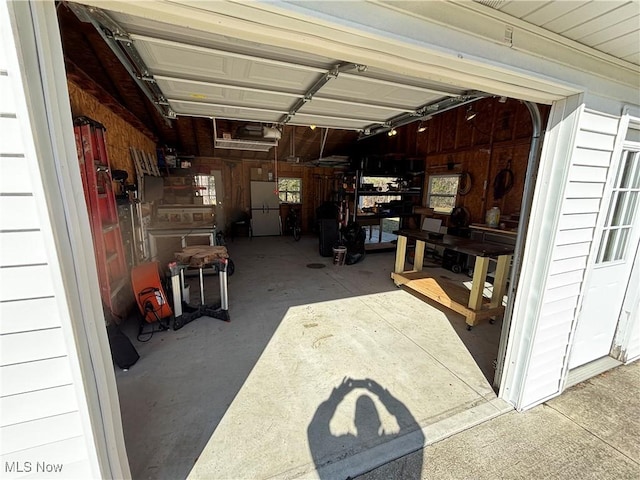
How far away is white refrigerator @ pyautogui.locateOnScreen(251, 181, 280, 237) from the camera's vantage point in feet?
30.1

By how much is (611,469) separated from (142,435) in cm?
301

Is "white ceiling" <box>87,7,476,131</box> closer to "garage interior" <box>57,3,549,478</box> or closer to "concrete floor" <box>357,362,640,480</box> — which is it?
"garage interior" <box>57,3,549,478</box>

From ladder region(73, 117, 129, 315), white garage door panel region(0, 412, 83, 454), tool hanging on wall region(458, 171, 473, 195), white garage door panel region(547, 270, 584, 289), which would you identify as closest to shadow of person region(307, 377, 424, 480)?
white garage door panel region(0, 412, 83, 454)

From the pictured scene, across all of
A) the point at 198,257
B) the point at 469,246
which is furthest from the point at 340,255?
the point at 198,257

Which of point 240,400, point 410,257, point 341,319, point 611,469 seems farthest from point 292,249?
point 611,469

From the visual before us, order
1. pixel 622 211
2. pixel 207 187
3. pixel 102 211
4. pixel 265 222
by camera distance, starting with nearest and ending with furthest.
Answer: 1. pixel 622 211
2. pixel 102 211
3. pixel 207 187
4. pixel 265 222

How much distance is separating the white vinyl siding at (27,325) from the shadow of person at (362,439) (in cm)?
125

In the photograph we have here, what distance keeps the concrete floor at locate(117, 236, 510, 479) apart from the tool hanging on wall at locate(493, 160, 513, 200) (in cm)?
369

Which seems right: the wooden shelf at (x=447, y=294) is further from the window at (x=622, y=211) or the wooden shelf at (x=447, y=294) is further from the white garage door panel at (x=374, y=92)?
the white garage door panel at (x=374, y=92)

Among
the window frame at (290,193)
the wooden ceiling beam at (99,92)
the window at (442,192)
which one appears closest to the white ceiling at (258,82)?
the wooden ceiling beam at (99,92)

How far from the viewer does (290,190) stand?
31.8 feet

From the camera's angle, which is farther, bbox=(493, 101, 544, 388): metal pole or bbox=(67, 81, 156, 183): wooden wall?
bbox=(67, 81, 156, 183): wooden wall

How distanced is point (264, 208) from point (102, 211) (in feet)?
21.3

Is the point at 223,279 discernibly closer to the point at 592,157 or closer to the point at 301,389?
the point at 301,389
